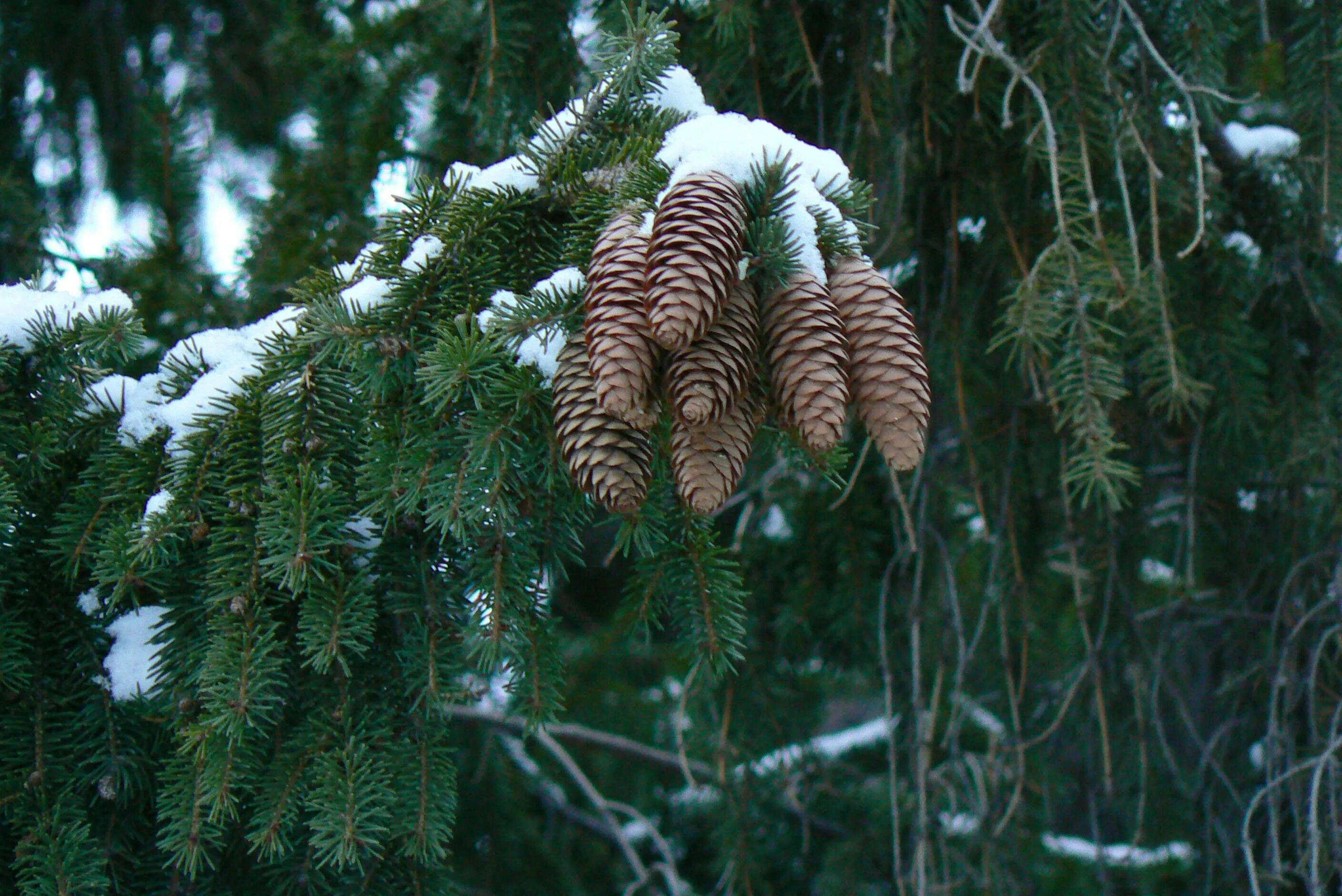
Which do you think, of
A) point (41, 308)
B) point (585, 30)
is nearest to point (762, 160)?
point (41, 308)

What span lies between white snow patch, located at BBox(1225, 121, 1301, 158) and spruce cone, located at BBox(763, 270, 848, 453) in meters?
1.23

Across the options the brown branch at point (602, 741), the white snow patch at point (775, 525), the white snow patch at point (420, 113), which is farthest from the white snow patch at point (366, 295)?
the brown branch at point (602, 741)

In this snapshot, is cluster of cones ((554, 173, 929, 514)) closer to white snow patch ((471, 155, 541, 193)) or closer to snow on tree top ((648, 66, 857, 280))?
snow on tree top ((648, 66, 857, 280))

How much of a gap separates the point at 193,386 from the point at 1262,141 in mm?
1678

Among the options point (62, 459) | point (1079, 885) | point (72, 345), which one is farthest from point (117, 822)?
point (1079, 885)

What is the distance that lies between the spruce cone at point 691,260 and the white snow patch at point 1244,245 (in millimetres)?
1169

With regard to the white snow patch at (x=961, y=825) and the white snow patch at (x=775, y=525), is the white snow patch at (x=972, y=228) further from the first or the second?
the white snow patch at (x=961, y=825)

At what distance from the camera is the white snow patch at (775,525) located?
196cm

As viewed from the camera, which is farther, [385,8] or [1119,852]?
[1119,852]

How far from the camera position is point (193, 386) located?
100cm

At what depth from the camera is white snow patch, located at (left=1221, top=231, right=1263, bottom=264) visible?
1.58 m

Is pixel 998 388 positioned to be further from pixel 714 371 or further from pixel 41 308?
pixel 41 308

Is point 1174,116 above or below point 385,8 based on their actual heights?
below

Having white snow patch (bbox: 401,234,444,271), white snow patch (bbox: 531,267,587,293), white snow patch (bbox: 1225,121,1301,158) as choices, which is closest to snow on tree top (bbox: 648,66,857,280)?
white snow patch (bbox: 531,267,587,293)
